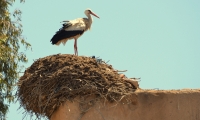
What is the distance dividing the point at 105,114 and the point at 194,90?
174 cm

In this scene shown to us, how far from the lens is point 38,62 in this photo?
1281 cm

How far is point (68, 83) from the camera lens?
12.0m

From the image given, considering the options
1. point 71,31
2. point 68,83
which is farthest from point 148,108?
point 71,31

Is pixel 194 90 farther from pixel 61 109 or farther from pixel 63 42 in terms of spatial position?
pixel 63 42

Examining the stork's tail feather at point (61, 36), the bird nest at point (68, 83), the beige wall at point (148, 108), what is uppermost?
the stork's tail feather at point (61, 36)

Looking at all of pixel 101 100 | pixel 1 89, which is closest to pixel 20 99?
pixel 101 100

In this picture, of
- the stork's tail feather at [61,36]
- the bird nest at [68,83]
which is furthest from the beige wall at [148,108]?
the stork's tail feather at [61,36]

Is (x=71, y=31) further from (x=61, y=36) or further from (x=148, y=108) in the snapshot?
(x=148, y=108)

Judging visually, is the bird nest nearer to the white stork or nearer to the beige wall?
the beige wall

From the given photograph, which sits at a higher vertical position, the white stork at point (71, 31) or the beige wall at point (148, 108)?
the white stork at point (71, 31)

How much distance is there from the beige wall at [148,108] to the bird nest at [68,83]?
181 mm

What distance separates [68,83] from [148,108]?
1.58m

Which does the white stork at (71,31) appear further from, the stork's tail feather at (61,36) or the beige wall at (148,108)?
the beige wall at (148,108)

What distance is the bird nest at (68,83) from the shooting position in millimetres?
12016
